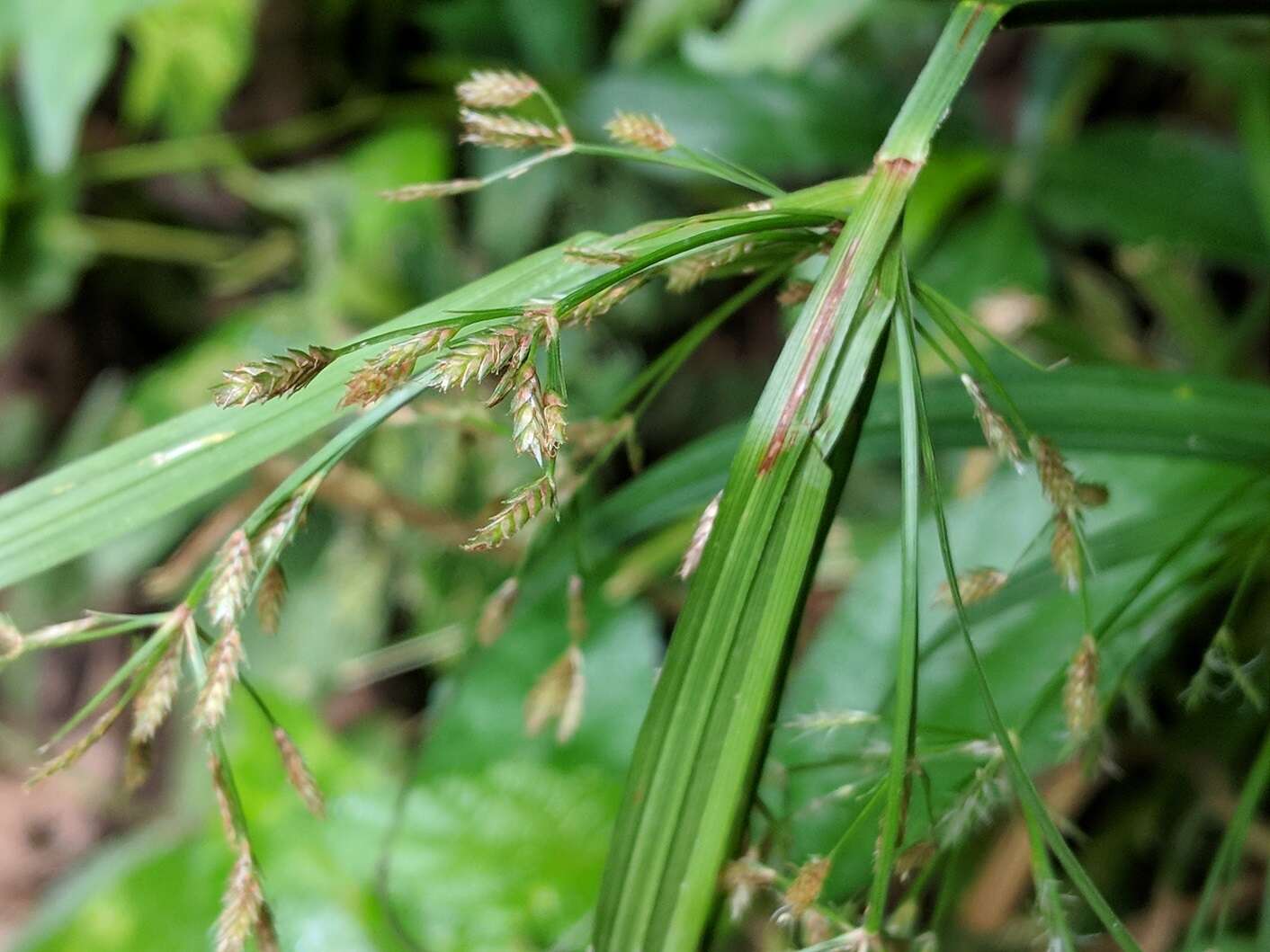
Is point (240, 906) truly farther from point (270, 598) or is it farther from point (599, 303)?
point (599, 303)

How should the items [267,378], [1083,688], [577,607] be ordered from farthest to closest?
[577,607] → [1083,688] → [267,378]

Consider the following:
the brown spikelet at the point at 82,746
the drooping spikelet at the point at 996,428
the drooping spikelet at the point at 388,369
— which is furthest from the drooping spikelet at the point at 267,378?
the drooping spikelet at the point at 996,428

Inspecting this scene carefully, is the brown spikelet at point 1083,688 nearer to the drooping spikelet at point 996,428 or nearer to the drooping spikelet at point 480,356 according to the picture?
the drooping spikelet at point 996,428

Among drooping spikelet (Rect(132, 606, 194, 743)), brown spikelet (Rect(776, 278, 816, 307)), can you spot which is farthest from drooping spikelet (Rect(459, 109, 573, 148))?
drooping spikelet (Rect(132, 606, 194, 743))

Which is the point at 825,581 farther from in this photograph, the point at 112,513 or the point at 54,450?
the point at 54,450

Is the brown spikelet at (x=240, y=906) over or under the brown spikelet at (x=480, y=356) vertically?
under

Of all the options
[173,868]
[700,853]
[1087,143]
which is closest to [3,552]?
[700,853]

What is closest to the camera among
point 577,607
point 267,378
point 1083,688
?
point 267,378

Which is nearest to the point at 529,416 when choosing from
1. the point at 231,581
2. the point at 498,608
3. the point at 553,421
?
the point at 553,421
